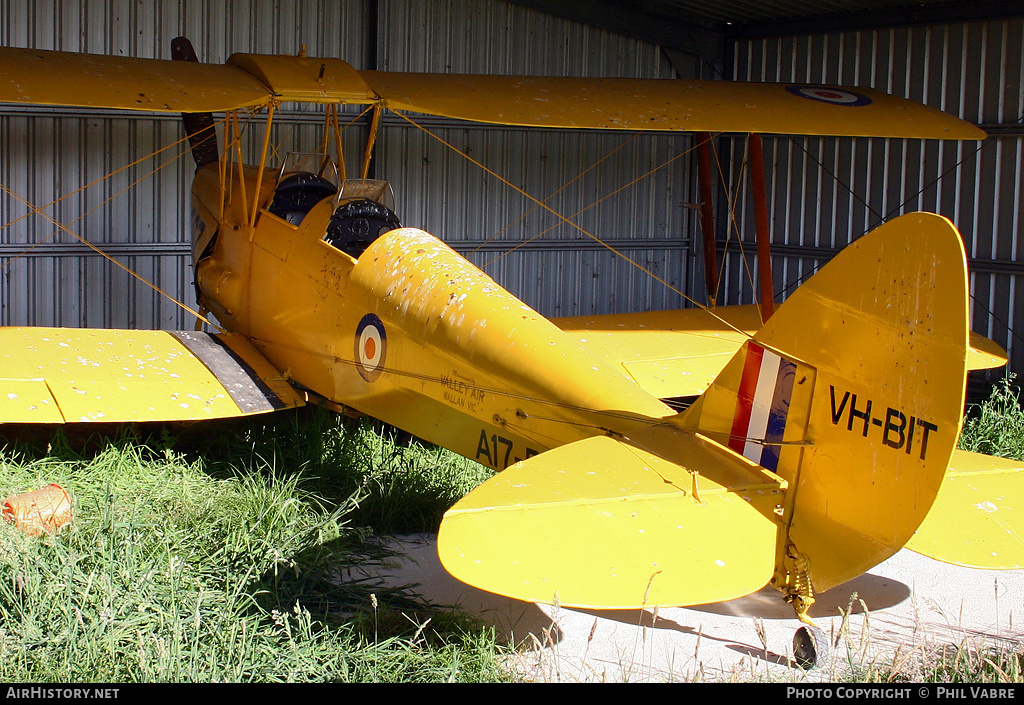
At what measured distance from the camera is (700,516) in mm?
3119

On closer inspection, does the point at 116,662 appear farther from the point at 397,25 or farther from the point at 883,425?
the point at 397,25

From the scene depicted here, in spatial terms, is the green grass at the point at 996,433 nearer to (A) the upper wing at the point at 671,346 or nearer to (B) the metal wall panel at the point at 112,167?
(A) the upper wing at the point at 671,346

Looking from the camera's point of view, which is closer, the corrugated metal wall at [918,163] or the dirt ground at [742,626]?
the dirt ground at [742,626]

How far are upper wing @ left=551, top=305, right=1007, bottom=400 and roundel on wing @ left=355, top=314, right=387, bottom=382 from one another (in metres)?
1.69

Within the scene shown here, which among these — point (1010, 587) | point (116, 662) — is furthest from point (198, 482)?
point (1010, 587)

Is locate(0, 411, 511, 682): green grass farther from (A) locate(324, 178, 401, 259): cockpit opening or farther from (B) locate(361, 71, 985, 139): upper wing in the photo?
(B) locate(361, 71, 985, 139): upper wing

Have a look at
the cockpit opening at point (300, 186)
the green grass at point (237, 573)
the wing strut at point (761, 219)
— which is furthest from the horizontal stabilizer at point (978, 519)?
the cockpit opening at point (300, 186)

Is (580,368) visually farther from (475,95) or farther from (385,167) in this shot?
(385,167)

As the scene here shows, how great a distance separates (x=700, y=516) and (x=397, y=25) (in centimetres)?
838

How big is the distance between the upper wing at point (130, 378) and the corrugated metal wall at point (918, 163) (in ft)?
21.5

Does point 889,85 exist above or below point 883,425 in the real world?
above

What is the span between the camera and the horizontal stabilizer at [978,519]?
316 centimetres

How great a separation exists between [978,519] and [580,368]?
1.58 meters

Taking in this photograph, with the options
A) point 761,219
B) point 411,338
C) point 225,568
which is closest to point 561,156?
point 761,219
